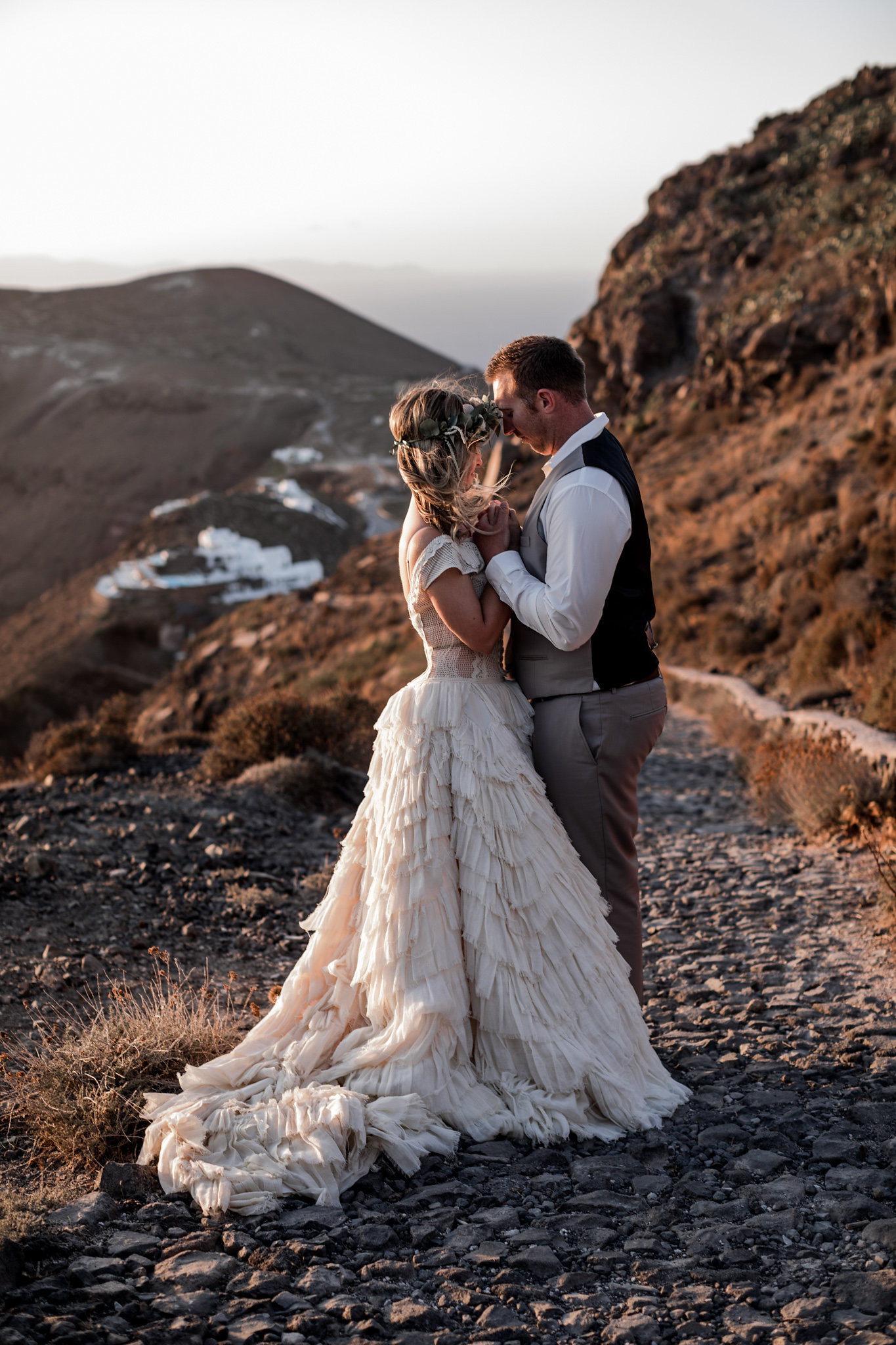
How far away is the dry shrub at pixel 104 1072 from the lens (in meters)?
3.34

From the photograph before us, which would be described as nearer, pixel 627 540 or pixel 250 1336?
pixel 250 1336

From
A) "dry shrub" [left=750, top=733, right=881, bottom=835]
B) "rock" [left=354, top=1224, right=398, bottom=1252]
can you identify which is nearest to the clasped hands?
"rock" [left=354, top=1224, right=398, bottom=1252]

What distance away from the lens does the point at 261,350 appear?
364ft

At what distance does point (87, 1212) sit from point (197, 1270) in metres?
0.49

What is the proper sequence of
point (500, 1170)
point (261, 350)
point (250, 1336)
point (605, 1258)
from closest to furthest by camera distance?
point (250, 1336)
point (605, 1258)
point (500, 1170)
point (261, 350)

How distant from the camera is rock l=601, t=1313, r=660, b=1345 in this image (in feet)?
7.51

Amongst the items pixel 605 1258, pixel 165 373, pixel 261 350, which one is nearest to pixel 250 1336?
pixel 605 1258

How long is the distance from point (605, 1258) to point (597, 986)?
921 mm

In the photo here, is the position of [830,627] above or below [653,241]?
below

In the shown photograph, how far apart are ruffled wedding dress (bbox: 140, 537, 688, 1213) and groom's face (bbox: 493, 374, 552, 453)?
1.47 feet

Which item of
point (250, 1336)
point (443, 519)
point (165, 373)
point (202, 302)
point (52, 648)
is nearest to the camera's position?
point (250, 1336)

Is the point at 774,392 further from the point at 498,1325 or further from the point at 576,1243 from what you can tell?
the point at 498,1325

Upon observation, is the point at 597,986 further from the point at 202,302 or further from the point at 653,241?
Answer: the point at 202,302

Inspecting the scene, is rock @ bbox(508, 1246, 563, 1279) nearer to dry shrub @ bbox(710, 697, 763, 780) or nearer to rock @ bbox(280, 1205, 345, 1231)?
rock @ bbox(280, 1205, 345, 1231)
